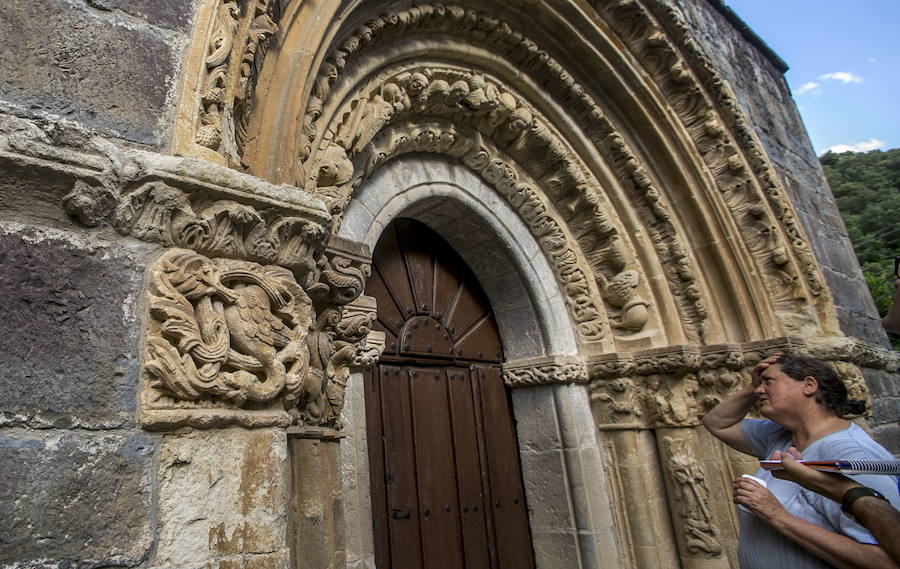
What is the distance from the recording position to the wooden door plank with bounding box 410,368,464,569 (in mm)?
2662

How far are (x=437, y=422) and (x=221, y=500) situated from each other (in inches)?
77.0

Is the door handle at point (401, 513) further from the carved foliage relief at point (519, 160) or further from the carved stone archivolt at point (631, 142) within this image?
the carved stone archivolt at point (631, 142)

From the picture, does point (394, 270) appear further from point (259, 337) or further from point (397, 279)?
point (259, 337)

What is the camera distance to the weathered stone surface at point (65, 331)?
2.94 feet

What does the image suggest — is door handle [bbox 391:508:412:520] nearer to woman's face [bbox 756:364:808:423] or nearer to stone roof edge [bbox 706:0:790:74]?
woman's face [bbox 756:364:808:423]

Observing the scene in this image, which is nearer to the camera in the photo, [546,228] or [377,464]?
[377,464]

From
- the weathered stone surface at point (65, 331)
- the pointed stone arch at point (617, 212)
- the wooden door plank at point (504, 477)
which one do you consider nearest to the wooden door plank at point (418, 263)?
Result: the pointed stone arch at point (617, 212)

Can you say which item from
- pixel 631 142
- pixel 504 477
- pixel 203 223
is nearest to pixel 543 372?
pixel 504 477

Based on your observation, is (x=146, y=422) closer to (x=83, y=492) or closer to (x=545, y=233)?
(x=83, y=492)

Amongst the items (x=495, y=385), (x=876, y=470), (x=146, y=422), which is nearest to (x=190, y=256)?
(x=146, y=422)

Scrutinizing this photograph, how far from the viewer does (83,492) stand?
0.89 m

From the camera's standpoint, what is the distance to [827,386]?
1604 mm

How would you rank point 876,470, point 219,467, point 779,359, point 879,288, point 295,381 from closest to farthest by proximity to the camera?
point 219,467 < point 295,381 < point 876,470 < point 779,359 < point 879,288

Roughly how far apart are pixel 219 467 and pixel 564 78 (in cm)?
301
